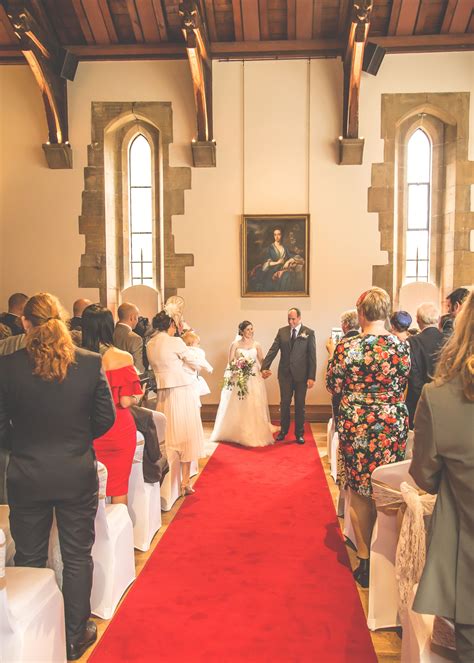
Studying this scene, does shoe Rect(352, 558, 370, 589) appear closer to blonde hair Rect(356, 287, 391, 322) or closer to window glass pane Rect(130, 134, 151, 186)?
blonde hair Rect(356, 287, 391, 322)

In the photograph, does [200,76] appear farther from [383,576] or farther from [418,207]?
[383,576]

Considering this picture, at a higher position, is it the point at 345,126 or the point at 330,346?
the point at 345,126

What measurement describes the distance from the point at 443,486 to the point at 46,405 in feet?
5.46

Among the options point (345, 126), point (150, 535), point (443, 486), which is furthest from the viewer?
point (345, 126)

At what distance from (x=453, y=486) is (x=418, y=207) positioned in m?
8.54

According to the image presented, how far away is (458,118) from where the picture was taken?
356 inches

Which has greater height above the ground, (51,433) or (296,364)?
(51,433)

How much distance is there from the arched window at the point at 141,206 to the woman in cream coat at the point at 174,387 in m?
4.89

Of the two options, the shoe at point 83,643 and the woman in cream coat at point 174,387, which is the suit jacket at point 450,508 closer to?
the shoe at point 83,643

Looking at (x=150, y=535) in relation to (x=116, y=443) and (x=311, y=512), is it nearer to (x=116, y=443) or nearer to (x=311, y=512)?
(x=116, y=443)

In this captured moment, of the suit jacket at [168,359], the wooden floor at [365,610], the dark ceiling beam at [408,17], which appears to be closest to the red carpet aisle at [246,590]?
the wooden floor at [365,610]

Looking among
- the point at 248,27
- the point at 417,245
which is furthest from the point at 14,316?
the point at 417,245

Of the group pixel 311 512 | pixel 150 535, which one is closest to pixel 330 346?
pixel 311 512

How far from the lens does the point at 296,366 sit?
765 cm
